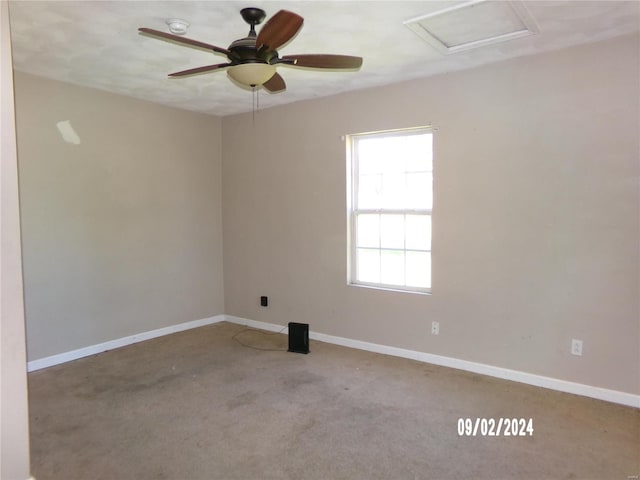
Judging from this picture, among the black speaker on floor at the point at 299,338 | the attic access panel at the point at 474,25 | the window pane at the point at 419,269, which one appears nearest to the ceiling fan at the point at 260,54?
the attic access panel at the point at 474,25

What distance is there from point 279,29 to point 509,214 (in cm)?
228

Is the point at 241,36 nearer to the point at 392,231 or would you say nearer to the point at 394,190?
the point at 394,190

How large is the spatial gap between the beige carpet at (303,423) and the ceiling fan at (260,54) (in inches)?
82.1

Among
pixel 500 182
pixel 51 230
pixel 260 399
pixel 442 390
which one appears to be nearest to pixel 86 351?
pixel 51 230

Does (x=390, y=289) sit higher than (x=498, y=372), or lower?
higher

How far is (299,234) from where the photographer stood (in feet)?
15.0

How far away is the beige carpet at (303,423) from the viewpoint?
89.1 inches

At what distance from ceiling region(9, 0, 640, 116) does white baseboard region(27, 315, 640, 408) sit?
2.40m

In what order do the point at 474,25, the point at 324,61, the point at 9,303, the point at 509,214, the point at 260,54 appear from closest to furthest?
the point at 9,303
the point at 260,54
the point at 324,61
the point at 474,25
the point at 509,214

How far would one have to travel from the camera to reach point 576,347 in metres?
3.09

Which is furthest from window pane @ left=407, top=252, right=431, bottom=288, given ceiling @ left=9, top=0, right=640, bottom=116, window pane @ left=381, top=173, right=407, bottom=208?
ceiling @ left=9, top=0, right=640, bottom=116

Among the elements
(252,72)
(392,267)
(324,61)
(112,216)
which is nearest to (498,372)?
(392,267)

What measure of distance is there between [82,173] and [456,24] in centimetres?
335

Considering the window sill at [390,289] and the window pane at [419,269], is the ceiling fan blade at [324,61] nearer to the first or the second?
the window pane at [419,269]
